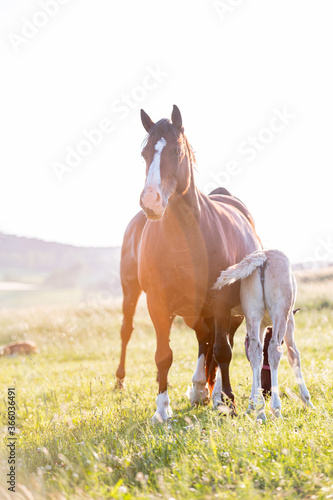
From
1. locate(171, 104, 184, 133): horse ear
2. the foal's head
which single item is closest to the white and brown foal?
the foal's head

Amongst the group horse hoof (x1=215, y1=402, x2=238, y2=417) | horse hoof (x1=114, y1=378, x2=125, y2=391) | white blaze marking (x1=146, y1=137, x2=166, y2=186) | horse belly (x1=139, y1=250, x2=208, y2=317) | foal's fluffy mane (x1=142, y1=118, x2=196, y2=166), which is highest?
foal's fluffy mane (x1=142, y1=118, x2=196, y2=166)

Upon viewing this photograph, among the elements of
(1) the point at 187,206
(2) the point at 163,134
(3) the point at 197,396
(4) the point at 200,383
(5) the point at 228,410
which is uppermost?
(2) the point at 163,134

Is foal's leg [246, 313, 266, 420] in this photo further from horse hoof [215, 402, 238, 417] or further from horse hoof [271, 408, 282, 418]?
horse hoof [271, 408, 282, 418]

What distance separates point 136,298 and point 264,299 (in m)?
3.62

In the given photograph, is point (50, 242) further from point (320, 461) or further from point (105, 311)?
point (320, 461)

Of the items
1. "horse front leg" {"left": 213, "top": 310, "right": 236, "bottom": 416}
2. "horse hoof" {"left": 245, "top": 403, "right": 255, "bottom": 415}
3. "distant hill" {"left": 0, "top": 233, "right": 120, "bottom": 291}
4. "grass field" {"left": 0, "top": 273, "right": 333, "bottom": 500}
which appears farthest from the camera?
"distant hill" {"left": 0, "top": 233, "right": 120, "bottom": 291}

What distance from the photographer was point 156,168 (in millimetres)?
4535

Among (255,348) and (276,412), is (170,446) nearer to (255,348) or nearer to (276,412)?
(276,412)

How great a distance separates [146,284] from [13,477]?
248 centimetres

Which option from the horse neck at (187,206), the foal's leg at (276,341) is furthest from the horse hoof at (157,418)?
the horse neck at (187,206)

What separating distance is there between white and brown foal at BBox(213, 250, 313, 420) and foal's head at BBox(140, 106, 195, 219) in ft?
3.39

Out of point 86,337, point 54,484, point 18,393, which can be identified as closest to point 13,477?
point 54,484

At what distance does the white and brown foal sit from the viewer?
195 inches

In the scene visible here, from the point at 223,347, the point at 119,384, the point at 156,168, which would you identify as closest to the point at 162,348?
the point at 223,347
